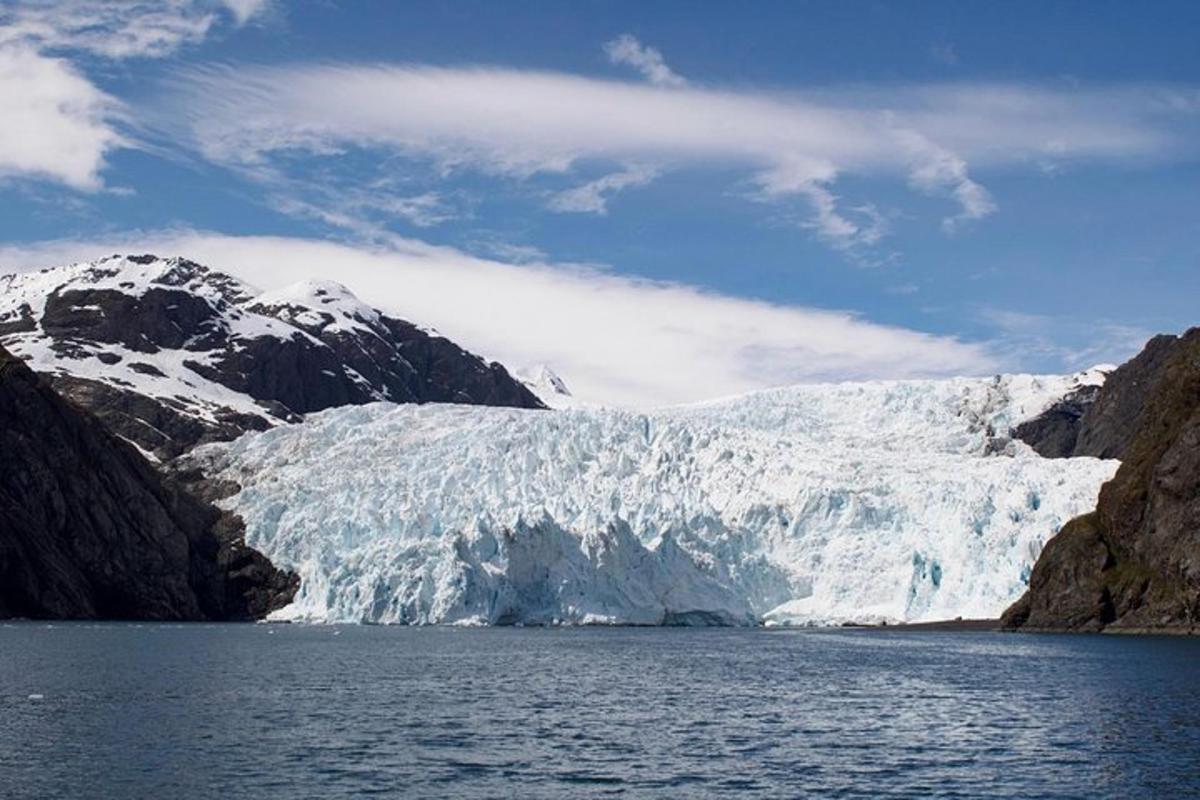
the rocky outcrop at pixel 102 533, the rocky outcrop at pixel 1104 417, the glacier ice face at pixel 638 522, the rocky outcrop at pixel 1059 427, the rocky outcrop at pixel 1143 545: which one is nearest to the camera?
the rocky outcrop at pixel 1143 545

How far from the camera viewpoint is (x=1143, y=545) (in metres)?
81.9

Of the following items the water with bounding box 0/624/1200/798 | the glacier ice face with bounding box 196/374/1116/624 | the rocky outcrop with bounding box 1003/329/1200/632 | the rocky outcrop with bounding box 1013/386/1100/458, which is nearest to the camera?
the water with bounding box 0/624/1200/798

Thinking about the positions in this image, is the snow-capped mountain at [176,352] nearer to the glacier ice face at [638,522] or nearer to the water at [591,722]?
the glacier ice face at [638,522]

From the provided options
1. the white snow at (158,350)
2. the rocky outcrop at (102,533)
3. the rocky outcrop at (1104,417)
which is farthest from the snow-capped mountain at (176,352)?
the rocky outcrop at (1104,417)

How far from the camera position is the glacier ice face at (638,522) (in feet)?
316

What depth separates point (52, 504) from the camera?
4124 inches

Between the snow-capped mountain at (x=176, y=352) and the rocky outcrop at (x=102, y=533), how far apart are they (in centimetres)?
2276

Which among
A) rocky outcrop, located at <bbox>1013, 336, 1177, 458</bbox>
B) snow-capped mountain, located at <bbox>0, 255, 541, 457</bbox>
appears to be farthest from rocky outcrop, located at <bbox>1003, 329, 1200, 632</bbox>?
snow-capped mountain, located at <bbox>0, 255, 541, 457</bbox>

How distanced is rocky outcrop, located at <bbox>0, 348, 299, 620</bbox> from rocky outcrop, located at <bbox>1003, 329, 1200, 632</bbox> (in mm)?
56122

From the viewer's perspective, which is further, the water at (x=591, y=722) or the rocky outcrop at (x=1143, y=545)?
the rocky outcrop at (x=1143, y=545)

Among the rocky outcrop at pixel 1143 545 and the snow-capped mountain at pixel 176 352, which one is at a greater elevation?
the snow-capped mountain at pixel 176 352

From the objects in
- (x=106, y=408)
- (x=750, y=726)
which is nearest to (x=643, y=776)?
(x=750, y=726)

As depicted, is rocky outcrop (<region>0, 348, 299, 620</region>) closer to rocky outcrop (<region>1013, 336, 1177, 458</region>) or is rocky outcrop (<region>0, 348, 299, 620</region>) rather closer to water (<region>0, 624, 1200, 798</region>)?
water (<region>0, 624, 1200, 798</region>)

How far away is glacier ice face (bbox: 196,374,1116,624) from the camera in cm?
9638
